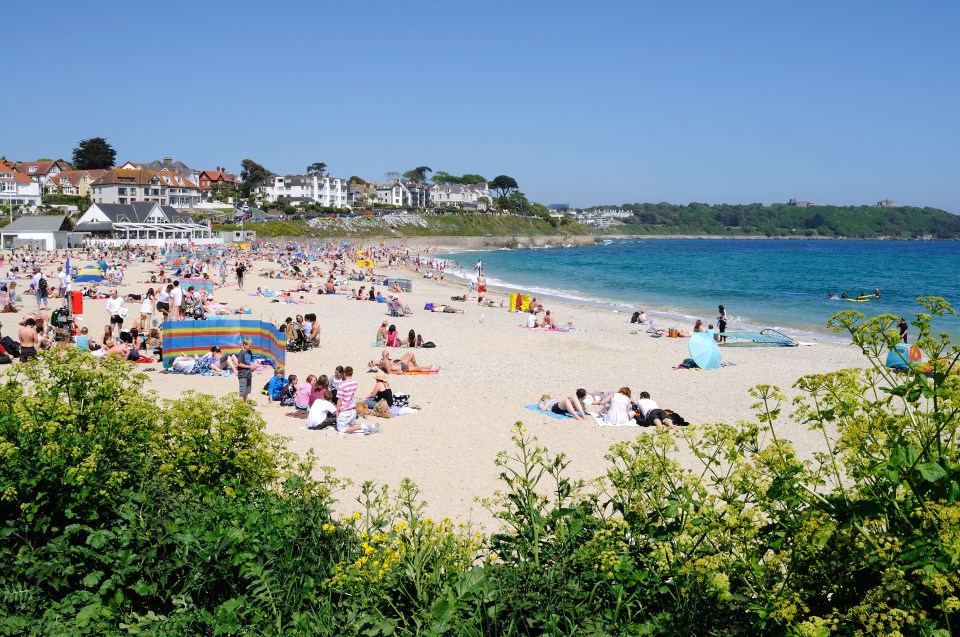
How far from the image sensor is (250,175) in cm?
12419

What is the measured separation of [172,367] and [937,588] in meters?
13.5

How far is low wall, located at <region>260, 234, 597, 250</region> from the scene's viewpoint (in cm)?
8910

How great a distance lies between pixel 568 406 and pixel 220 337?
705 cm

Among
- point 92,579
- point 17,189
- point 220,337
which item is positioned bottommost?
point 92,579

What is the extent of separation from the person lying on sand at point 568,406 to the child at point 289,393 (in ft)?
13.2

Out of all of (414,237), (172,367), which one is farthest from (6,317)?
(414,237)

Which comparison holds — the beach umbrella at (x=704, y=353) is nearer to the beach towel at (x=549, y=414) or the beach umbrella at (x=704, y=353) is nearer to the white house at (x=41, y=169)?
the beach towel at (x=549, y=414)

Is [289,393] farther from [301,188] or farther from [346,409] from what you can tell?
[301,188]

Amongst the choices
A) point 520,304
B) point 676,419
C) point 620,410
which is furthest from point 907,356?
point 520,304

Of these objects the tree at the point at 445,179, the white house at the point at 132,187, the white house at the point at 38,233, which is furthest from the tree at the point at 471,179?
the white house at the point at 38,233

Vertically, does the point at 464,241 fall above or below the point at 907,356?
above

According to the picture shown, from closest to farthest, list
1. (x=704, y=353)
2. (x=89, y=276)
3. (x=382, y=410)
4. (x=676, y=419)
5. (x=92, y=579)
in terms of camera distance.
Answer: (x=92, y=579)
(x=382, y=410)
(x=676, y=419)
(x=704, y=353)
(x=89, y=276)

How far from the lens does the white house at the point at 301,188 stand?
123 meters

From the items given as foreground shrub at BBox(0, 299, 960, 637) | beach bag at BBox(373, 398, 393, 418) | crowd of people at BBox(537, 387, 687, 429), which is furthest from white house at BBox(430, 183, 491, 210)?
foreground shrub at BBox(0, 299, 960, 637)
